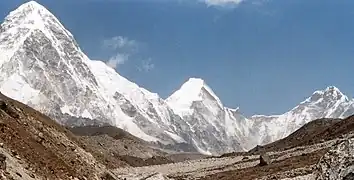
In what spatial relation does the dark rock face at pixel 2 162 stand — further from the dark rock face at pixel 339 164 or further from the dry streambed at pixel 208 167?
the dry streambed at pixel 208 167

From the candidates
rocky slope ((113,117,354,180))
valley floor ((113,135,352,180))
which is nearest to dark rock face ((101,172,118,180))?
valley floor ((113,135,352,180))

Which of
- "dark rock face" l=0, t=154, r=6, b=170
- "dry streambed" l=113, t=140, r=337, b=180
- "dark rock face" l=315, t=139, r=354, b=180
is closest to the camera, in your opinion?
"dark rock face" l=315, t=139, r=354, b=180

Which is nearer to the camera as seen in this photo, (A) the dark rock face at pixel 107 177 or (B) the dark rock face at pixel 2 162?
(B) the dark rock face at pixel 2 162

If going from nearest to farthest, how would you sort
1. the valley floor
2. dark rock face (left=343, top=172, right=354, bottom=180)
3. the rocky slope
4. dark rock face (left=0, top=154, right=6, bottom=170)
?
dark rock face (left=343, top=172, right=354, bottom=180)
the rocky slope
dark rock face (left=0, top=154, right=6, bottom=170)
the valley floor

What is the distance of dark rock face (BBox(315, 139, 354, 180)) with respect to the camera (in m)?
14.8

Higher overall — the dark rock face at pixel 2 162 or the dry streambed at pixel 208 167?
the dry streambed at pixel 208 167

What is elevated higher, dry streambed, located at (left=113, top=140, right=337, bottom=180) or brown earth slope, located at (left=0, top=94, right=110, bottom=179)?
dry streambed, located at (left=113, top=140, right=337, bottom=180)

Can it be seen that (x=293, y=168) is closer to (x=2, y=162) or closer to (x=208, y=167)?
(x=2, y=162)

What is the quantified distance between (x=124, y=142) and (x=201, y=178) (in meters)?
113

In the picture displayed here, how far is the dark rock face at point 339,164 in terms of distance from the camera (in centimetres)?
1482

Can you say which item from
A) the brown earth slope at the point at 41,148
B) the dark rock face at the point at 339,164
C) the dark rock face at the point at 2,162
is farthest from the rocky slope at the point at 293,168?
the dark rock face at the point at 2,162

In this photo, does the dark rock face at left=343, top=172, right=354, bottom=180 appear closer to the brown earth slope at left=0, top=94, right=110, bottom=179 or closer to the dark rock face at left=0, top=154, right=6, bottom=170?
the dark rock face at left=0, top=154, right=6, bottom=170

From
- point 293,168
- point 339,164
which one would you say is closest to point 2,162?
point 339,164

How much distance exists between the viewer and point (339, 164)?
1524 cm
